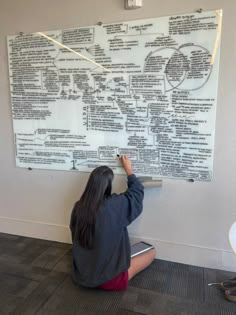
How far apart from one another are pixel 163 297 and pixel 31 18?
2451 mm

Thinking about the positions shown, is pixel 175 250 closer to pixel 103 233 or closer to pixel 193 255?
pixel 193 255

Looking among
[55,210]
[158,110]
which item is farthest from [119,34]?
[55,210]

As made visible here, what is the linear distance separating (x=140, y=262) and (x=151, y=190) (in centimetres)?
57

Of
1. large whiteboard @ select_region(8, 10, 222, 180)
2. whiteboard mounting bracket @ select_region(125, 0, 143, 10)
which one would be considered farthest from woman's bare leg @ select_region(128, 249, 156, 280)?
whiteboard mounting bracket @ select_region(125, 0, 143, 10)

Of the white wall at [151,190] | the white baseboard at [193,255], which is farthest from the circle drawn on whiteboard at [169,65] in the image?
the white baseboard at [193,255]

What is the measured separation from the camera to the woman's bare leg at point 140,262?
6.61 feet

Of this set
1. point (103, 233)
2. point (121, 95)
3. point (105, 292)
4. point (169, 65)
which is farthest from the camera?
point (121, 95)

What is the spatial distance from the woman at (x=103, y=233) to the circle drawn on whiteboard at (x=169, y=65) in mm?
829

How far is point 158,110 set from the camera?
6.88ft

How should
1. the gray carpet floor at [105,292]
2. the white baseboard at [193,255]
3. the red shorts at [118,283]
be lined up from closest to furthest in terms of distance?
the gray carpet floor at [105,292], the red shorts at [118,283], the white baseboard at [193,255]

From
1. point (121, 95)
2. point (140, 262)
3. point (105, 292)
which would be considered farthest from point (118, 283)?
point (121, 95)

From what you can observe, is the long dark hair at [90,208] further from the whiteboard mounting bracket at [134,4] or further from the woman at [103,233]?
the whiteboard mounting bracket at [134,4]

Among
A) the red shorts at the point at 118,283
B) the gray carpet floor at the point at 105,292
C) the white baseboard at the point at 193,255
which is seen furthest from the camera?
the white baseboard at the point at 193,255

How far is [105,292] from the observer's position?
1.89 m
